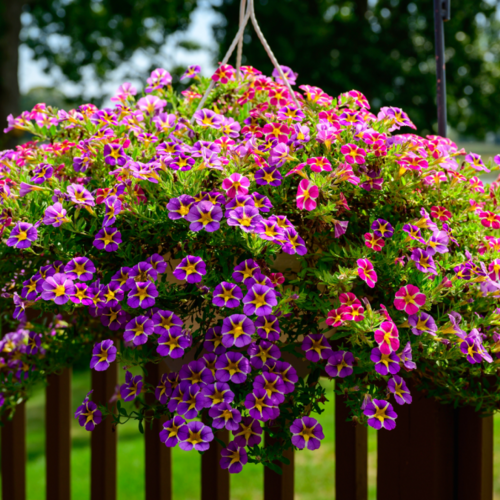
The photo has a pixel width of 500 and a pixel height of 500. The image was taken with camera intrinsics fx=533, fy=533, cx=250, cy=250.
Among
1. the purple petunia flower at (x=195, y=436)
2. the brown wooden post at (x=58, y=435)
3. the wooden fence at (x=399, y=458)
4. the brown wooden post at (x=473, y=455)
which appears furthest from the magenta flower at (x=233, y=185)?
the brown wooden post at (x=58, y=435)

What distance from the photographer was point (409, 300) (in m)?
0.85

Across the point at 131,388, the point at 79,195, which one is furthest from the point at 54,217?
the point at 131,388

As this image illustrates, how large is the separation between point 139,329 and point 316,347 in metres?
0.30

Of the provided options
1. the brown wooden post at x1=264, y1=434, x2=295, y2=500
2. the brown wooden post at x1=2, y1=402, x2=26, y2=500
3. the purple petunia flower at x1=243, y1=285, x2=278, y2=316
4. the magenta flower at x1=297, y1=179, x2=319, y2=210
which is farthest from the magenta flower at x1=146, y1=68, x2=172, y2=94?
the brown wooden post at x1=2, y1=402, x2=26, y2=500

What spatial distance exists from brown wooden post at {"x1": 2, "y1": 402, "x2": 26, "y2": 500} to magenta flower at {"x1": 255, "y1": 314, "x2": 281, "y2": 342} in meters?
1.51

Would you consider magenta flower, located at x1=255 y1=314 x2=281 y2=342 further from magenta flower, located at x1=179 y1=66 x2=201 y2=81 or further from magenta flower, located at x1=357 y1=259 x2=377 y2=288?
magenta flower, located at x1=179 y1=66 x2=201 y2=81

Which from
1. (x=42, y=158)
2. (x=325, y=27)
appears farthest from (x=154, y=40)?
(x=42, y=158)

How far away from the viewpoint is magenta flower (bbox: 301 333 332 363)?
0.91 metres

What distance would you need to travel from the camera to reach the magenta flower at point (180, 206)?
0.85 m

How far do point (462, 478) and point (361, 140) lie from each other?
33.5 inches

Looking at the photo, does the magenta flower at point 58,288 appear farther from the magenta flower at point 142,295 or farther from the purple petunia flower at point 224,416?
the purple petunia flower at point 224,416

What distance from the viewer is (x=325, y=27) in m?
9.03

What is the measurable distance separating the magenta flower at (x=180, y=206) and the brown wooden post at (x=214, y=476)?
34.5 inches

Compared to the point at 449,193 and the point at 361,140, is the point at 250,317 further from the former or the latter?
the point at 449,193
